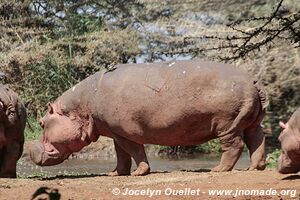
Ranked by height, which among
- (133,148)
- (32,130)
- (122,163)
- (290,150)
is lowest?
(32,130)

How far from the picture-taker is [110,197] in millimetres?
5828

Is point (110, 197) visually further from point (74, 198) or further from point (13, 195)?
point (13, 195)

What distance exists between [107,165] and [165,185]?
6681mm

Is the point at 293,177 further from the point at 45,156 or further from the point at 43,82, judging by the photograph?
the point at 43,82

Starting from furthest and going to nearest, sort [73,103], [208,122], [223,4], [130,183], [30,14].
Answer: [30,14], [223,4], [73,103], [208,122], [130,183]

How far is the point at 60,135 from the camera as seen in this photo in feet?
28.2

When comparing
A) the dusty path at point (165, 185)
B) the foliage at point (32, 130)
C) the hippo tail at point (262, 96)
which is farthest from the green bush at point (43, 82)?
the dusty path at point (165, 185)

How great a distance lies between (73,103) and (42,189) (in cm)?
586

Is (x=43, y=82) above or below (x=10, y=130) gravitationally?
below

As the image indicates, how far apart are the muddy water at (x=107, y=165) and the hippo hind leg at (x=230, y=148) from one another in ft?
11.8

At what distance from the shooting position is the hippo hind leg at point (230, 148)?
8.12 meters

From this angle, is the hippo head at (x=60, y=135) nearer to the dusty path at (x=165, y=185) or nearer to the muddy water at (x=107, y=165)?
the dusty path at (x=165, y=185)

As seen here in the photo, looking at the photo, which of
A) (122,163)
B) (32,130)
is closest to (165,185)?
(122,163)

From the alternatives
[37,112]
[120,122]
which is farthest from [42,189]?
[37,112]
